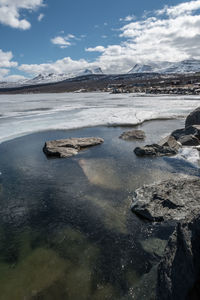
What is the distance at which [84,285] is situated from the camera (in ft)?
11.8

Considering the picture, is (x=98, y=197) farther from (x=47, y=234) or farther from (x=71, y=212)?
(x=47, y=234)

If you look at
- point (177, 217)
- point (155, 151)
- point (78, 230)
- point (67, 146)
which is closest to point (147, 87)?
point (67, 146)

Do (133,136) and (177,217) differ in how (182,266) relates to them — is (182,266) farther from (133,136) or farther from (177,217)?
(133,136)

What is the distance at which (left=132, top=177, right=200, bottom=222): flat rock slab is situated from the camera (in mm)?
5137

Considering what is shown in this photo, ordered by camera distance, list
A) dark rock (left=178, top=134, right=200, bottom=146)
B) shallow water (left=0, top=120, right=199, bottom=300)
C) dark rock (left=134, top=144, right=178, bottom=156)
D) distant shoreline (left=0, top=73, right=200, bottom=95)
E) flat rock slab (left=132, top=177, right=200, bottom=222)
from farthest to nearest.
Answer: distant shoreline (left=0, top=73, right=200, bottom=95), dark rock (left=178, top=134, right=200, bottom=146), dark rock (left=134, top=144, right=178, bottom=156), flat rock slab (left=132, top=177, right=200, bottom=222), shallow water (left=0, top=120, right=199, bottom=300)

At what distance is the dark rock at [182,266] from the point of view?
2465 mm

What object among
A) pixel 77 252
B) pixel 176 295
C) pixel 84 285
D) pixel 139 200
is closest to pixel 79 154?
pixel 139 200

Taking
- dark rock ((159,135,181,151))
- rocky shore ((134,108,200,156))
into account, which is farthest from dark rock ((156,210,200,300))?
dark rock ((159,135,181,151))

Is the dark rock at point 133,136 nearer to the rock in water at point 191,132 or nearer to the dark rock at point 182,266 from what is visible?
the rock in water at point 191,132

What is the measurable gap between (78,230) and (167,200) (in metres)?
2.47

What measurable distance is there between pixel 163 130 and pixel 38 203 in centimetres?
1087

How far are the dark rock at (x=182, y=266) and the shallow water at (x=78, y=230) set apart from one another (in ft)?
2.04

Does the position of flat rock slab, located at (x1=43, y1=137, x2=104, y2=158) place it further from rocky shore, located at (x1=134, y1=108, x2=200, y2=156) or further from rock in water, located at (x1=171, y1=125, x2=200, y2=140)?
rock in water, located at (x1=171, y1=125, x2=200, y2=140)

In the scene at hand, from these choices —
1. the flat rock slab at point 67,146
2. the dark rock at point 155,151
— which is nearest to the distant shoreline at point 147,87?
the dark rock at point 155,151
